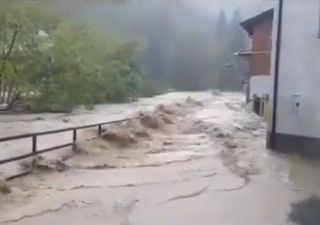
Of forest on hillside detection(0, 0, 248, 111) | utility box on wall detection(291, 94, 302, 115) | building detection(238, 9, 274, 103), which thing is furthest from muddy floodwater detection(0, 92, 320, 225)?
building detection(238, 9, 274, 103)

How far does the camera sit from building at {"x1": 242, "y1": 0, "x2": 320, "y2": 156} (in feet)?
17.4

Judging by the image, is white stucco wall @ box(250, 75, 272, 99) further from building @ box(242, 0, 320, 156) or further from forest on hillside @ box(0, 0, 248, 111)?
building @ box(242, 0, 320, 156)

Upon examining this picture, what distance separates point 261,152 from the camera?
5.76 metres

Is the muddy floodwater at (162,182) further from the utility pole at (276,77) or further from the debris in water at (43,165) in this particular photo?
the utility pole at (276,77)

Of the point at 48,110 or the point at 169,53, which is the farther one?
the point at 48,110

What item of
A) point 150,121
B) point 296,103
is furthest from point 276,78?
point 150,121

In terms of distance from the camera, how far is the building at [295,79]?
5301mm

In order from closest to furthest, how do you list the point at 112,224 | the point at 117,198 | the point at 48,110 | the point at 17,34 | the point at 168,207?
the point at 112,224, the point at 168,207, the point at 117,198, the point at 17,34, the point at 48,110

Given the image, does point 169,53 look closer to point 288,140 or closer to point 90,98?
point 288,140

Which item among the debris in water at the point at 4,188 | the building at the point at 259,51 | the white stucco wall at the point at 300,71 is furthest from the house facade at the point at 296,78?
the debris in water at the point at 4,188

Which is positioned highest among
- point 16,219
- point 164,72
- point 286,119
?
point 164,72

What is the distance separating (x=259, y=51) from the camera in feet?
31.0

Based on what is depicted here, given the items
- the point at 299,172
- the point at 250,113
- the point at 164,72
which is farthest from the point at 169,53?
the point at 250,113

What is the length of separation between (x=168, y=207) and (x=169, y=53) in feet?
8.73
